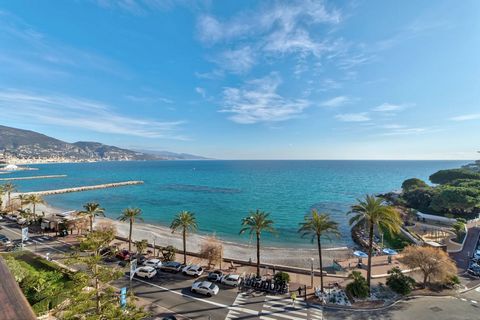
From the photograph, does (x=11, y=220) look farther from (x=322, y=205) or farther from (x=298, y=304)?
(x=322, y=205)

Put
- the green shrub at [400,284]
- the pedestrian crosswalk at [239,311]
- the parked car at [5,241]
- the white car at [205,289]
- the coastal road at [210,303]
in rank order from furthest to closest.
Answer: the parked car at [5,241] → the green shrub at [400,284] → the white car at [205,289] → the coastal road at [210,303] → the pedestrian crosswalk at [239,311]

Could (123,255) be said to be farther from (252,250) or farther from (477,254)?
(477,254)

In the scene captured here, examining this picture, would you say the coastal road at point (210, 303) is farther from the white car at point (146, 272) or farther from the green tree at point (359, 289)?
the green tree at point (359, 289)

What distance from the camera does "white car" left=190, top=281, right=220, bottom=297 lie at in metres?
23.8

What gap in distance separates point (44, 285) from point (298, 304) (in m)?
22.6

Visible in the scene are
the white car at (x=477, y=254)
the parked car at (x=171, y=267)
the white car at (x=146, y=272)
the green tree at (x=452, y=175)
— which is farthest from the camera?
the green tree at (x=452, y=175)

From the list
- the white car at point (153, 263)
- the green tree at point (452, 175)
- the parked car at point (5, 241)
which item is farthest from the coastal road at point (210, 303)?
the green tree at point (452, 175)

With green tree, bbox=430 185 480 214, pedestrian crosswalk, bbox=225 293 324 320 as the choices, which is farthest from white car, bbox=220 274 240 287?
green tree, bbox=430 185 480 214

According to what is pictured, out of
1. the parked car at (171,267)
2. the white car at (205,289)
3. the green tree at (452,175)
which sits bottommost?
the parked car at (171,267)

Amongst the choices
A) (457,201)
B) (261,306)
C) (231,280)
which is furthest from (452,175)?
(261,306)

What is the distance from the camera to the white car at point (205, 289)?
23.8 meters

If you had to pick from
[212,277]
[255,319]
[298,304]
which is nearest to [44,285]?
[212,277]

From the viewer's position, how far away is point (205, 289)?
2380 centimetres

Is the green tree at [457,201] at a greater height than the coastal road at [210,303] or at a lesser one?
greater
